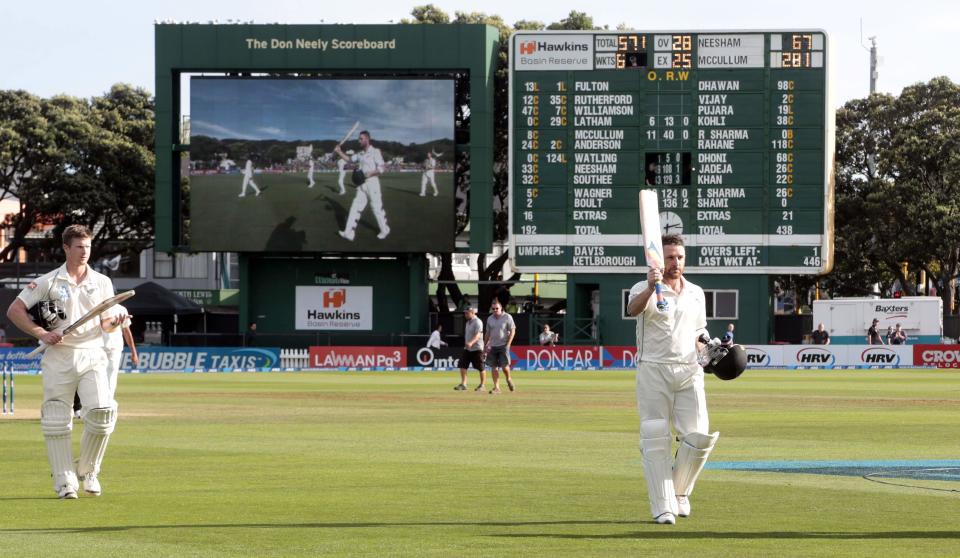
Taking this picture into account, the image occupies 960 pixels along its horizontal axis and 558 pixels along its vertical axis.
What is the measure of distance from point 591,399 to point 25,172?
51.1 m

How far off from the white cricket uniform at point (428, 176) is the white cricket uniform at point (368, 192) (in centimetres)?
131

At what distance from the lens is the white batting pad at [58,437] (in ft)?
36.6

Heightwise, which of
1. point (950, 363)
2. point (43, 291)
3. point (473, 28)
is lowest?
point (950, 363)

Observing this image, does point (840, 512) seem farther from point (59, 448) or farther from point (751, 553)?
point (59, 448)

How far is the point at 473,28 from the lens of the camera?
49.2 metres

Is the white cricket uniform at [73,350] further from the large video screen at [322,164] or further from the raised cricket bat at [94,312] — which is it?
the large video screen at [322,164]

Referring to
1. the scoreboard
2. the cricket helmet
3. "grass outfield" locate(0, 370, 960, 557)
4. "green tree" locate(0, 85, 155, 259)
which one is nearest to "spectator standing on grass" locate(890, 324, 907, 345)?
the scoreboard

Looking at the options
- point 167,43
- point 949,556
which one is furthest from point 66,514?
point 167,43

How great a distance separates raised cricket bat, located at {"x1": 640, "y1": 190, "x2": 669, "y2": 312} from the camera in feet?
31.5

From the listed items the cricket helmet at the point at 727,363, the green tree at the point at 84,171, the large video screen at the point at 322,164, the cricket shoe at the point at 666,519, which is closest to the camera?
the cricket shoe at the point at 666,519

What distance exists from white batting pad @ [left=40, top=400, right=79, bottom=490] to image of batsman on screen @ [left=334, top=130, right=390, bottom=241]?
1486 inches

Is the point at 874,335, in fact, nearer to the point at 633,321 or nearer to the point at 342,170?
the point at 633,321

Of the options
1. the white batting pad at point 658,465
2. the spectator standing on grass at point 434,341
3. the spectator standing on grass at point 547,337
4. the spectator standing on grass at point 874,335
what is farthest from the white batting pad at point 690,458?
the spectator standing on grass at point 874,335

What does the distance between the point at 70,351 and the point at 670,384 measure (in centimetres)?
433
